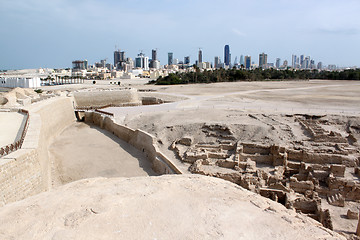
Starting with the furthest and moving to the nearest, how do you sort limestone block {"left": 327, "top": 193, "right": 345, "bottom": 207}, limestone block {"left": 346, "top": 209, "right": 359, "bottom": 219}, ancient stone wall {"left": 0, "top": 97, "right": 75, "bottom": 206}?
limestone block {"left": 327, "top": 193, "right": 345, "bottom": 207}
limestone block {"left": 346, "top": 209, "right": 359, "bottom": 219}
ancient stone wall {"left": 0, "top": 97, "right": 75, "bottom": 206}

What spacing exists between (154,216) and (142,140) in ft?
40.3

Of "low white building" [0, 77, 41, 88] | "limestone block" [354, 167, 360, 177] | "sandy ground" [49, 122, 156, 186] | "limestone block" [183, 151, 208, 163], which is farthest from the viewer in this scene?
"low white building" [0, 77, 41, 88]

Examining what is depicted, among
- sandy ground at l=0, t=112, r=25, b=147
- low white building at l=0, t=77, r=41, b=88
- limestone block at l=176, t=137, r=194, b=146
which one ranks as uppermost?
low white building at l=0, t=77, r=41, b=88

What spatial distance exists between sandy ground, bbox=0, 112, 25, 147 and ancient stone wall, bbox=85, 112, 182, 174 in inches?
261

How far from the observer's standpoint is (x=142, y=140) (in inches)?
720

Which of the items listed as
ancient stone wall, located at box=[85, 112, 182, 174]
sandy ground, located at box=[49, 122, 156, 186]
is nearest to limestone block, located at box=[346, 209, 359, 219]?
ancient stone wall, located at box=[85, 112, 182, 174]

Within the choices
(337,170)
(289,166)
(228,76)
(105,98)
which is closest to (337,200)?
(337,170)

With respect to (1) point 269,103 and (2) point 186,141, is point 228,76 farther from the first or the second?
(2) point 186,141

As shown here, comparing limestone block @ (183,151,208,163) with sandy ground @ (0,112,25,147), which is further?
limestone block @ (183,151,208,163)

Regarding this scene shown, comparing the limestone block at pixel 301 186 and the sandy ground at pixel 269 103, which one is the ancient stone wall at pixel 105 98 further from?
the limestone block at pixel 301 186

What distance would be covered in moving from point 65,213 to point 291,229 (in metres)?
4.89

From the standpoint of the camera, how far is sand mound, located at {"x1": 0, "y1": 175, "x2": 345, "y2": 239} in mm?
5559

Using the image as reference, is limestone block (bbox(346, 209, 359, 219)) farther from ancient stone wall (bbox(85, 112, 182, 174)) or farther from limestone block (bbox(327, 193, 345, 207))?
ancient stone wall (bbox(85, 112, 182, 174))

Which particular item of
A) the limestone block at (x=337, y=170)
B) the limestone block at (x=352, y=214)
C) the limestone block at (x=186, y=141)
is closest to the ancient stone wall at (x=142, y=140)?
the limestone block at (x=186, y=141)
